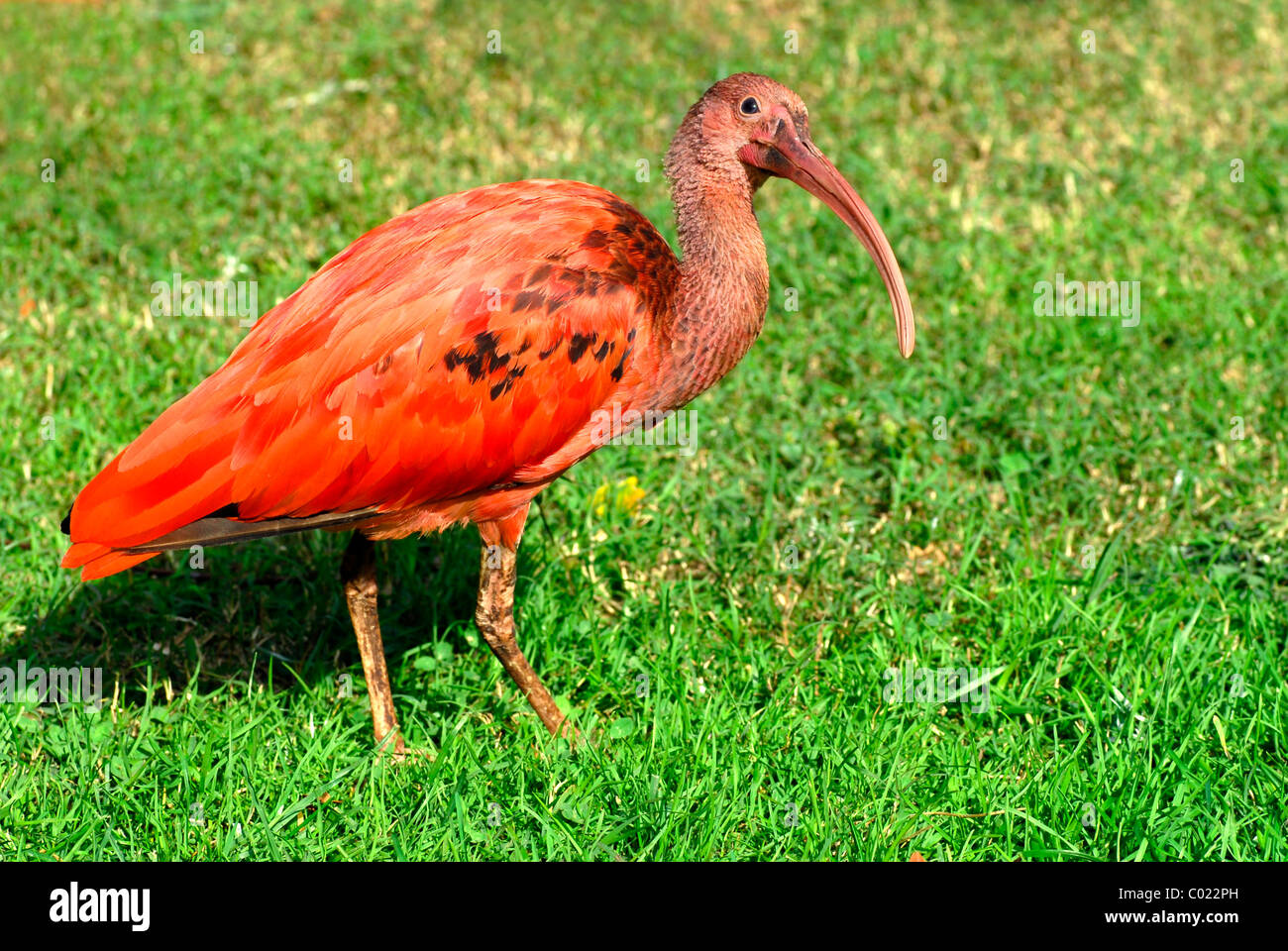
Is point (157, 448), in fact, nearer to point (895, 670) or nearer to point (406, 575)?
point (406, 575)

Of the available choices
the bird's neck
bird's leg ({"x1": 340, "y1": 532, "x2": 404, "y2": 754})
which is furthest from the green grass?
the bird's neck

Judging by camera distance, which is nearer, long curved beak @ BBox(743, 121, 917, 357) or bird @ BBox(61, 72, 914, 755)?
bird @ BBox(61, 72, 914, 755)

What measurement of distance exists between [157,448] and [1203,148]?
18.9ft

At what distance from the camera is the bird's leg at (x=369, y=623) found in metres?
3.96

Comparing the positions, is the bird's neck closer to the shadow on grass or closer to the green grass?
the green grass

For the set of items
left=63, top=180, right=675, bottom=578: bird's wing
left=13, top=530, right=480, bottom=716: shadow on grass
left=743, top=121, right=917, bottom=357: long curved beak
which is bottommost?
left=13, top=530, right=480, bottom=716: shadow on grass

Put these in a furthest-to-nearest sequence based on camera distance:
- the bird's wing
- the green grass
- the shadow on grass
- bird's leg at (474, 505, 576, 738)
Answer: the shadow on grass, bird's leg at (474, 505, 576, 738), the green grass, the bird's wing

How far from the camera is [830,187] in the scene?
12.2ft

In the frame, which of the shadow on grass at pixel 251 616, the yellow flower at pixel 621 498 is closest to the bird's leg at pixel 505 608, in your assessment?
the shadow on grass at pixel 251 616

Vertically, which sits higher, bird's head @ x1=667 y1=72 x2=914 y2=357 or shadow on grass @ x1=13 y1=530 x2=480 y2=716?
bird's head @ x1=667 y1=72 x2=914 y2=357

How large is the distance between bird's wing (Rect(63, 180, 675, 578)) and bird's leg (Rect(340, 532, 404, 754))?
47 cm

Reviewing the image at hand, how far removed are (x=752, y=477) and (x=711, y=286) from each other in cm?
135

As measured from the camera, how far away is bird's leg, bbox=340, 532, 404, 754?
3.96 m

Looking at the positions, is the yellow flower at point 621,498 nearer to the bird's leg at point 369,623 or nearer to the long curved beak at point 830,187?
the bird's leg at point 369,623
